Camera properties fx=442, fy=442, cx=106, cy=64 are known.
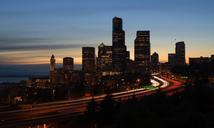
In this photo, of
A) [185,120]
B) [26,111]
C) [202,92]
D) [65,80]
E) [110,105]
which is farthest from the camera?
[65,80]

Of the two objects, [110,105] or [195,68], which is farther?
[195,68]

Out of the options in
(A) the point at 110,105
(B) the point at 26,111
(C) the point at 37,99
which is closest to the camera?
(A) the point at 110,105

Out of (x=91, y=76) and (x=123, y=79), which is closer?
(x=123, y=79)

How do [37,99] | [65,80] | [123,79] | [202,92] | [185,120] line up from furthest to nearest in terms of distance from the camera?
[65,80]
[123,79]
[37,99]
[202,92]
[185,120]

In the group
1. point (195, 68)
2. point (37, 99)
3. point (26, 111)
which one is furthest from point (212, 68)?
point (26, 111)

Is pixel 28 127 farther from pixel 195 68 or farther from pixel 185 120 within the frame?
pixel 195 68

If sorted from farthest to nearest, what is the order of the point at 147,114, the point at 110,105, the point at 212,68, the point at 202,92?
the point at 212,68, the point at 110,105, the point at 202,92, the point at 147,114

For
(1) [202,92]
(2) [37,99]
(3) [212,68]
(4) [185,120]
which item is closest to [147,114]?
(4) [185,120]

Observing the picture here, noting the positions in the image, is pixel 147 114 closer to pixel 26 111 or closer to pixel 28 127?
pixel 28 127

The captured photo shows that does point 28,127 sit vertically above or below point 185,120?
below
